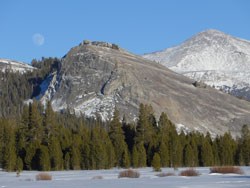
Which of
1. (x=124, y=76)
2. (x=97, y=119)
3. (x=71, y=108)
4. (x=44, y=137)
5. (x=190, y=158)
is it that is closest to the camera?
(x=190, y=158)

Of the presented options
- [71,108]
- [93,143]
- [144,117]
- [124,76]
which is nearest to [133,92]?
[124,76]

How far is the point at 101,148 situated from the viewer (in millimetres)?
81438

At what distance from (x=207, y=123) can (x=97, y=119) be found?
41.3 m

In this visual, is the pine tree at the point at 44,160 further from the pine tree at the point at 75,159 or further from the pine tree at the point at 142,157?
the pine tree at the point at 142,157

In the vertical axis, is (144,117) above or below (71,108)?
below

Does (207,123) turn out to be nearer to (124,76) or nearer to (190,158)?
(124,76)

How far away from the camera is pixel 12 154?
255 feet

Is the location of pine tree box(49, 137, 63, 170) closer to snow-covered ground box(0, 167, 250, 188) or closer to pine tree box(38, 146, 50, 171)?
pine tree box(38, 146, 50, 171)

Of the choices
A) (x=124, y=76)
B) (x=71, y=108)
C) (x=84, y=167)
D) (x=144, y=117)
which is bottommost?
(x=84, y=167)

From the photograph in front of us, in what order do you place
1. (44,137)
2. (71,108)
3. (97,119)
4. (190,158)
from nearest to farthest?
(190,158) < (44,137) < (97,119) < (71,108)

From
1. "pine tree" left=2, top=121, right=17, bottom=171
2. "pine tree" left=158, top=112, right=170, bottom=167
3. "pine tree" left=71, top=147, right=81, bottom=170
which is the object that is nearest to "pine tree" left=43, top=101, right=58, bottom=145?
"pine tree" left=2, top=121, right=17, bottom=171

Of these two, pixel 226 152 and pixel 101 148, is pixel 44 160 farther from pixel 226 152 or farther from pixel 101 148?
pixel 226 152

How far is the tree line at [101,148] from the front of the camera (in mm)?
79750

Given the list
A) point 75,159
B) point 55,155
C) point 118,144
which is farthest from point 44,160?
point 118,144
